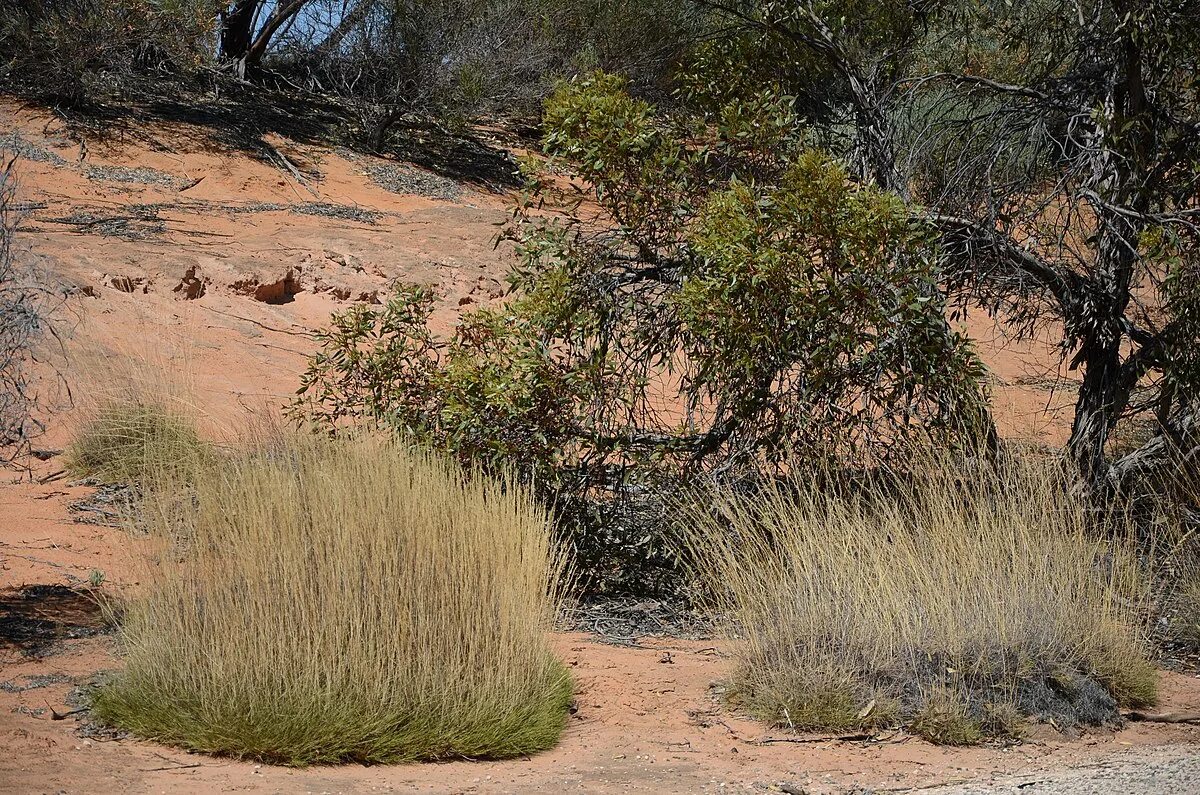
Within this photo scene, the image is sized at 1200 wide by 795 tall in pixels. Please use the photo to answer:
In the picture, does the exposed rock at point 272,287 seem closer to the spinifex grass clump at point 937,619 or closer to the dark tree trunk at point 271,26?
the spinifex grass clump at point 937,619

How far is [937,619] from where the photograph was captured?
18.4ft

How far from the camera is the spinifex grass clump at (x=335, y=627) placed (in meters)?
4.70

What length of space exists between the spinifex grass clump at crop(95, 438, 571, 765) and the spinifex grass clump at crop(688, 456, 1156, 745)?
1.08m

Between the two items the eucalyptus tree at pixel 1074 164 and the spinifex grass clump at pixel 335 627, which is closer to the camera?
the spinifex grass clump at pixel 335 627

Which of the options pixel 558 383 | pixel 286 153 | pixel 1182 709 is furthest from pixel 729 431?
pixel 286 153

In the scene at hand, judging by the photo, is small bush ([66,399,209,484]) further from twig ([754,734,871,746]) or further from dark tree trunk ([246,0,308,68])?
dark tree trunk ([246,0,308,68])

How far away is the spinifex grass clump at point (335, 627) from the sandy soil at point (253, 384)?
0.13 metres

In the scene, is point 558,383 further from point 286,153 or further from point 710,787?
point 286,153

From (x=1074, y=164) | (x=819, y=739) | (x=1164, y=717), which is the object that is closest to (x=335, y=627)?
(x=819, y=739)

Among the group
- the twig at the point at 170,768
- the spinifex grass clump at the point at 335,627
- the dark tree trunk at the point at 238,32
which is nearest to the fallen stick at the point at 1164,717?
the spinifex grass clump at the point at 335,627

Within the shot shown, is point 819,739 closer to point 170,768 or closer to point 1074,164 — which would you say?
point 170,768

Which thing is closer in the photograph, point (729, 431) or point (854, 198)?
point (854, 198)

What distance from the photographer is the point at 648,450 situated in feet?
24.7

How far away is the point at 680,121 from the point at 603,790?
456 cm
